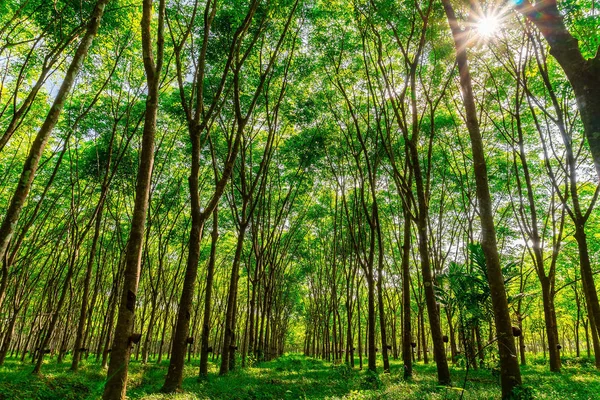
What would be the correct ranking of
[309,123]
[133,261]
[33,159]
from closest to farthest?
1. [33,159]
2. [133,261]
3. [309,123]

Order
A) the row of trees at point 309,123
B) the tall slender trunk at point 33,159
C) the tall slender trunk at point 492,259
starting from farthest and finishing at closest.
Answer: the row of trees at point 309,123 → the tall slender trunk at point 492,259 → the tall slender trunk at point 33,159

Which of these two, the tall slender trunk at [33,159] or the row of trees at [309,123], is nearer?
the tall slender trunk at [33,159]

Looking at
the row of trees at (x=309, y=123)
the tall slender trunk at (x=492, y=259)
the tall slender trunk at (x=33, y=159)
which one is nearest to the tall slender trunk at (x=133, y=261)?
the row of trees at (x=309, y=123)

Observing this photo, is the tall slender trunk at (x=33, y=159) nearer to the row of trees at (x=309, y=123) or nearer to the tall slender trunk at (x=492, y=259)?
the row of trees at (x=309, y=123)

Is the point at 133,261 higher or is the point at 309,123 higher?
the point at 309,123

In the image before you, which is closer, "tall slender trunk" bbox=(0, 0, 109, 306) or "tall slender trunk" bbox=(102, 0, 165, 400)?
"tall slender trunk" bbox=(0, 0, 109, 306)

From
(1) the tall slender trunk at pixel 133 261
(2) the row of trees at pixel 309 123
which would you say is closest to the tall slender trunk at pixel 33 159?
(2) the row of trees at pixel 309 123

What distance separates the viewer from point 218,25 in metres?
10.4

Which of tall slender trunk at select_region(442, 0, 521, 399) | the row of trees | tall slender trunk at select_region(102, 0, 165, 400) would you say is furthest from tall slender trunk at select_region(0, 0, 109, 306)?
tall slender trunk at select_region(442, 0, 521, 399)

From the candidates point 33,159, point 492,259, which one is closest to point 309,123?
point 492,259

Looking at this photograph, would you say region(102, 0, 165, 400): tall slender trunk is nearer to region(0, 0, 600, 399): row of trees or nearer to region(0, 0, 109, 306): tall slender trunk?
region(0, 0, 600, 399): row of trees

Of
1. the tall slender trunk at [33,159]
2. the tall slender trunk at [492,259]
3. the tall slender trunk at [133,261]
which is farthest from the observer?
the tall slender trunk at [492,259]

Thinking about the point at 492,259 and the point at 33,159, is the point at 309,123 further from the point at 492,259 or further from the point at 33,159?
the point at 33,159

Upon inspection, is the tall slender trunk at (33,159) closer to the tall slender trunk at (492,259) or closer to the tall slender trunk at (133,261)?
the tall slender trunk at (133,261)
